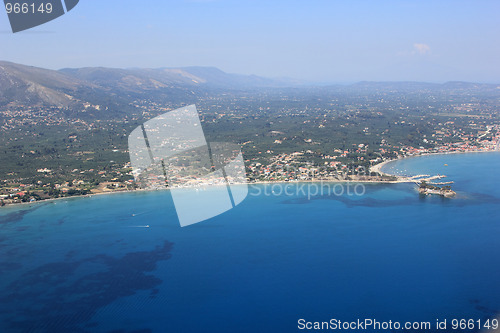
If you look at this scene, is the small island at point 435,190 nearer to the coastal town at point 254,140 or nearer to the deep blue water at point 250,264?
the coastal town at point 254,140

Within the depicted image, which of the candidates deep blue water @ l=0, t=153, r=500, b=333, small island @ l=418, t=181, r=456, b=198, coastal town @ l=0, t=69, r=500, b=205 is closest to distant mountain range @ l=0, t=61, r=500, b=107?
coastal town @ l=0, t=69, r=500, b=205

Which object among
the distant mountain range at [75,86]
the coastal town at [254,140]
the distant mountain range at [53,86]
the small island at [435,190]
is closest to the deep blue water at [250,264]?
the small island at [435,190]

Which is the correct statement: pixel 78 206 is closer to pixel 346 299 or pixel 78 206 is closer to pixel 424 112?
pixel 346 299

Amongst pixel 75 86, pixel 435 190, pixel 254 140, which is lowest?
pixel 435 190

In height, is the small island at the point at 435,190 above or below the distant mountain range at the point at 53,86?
below

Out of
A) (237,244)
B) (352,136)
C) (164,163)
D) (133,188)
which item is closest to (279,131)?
(352,136)

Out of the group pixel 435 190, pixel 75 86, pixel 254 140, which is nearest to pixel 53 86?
pixel 75 86

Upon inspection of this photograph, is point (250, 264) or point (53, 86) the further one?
point (53, 86)

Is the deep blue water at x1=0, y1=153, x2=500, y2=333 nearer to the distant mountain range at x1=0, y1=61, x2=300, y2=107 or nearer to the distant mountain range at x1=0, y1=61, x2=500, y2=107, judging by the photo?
the distant mountain range at x1=0, y1=61, x2=300, y2=107

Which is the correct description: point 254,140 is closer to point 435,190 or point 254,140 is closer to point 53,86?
point 435,190
